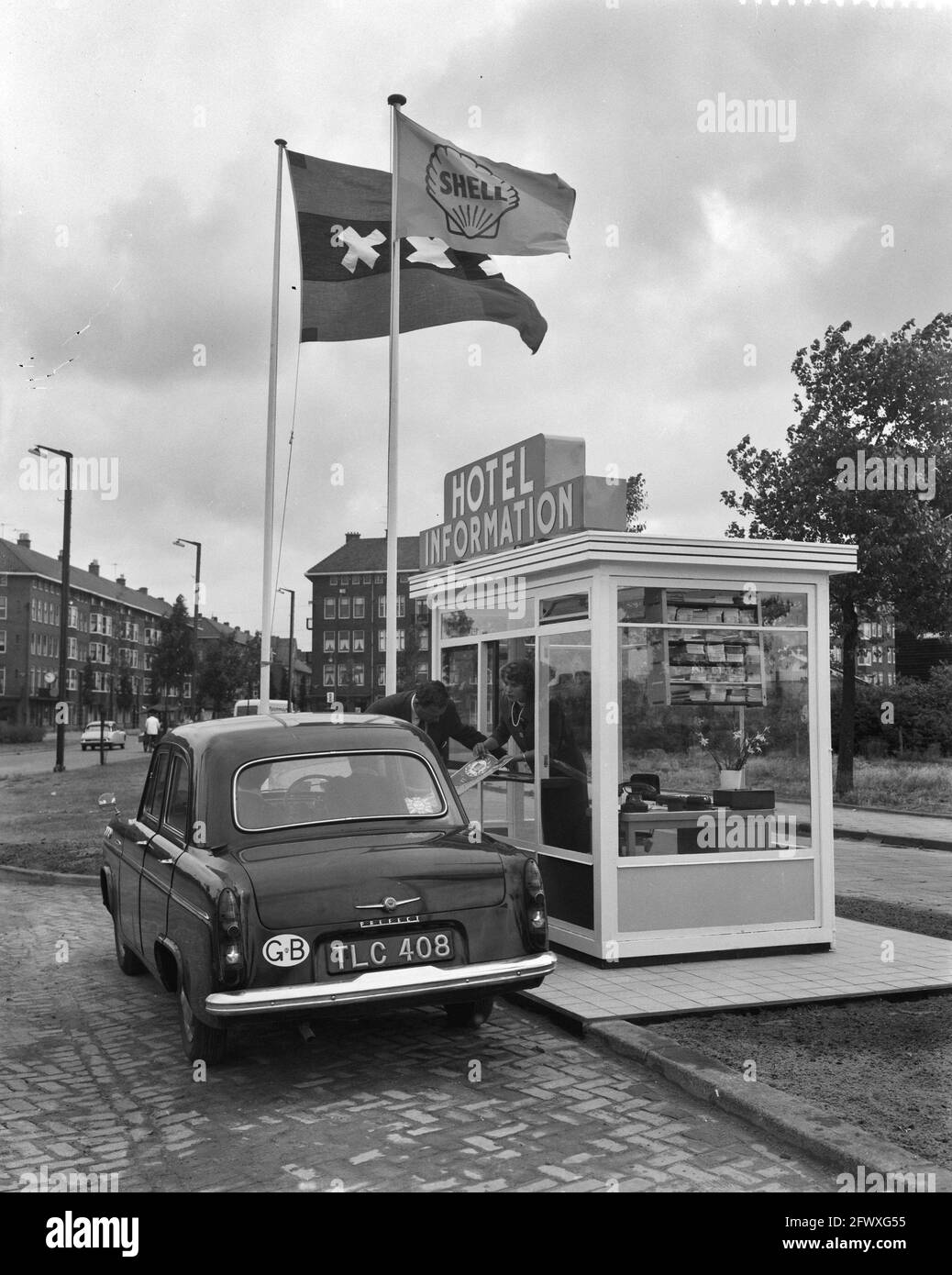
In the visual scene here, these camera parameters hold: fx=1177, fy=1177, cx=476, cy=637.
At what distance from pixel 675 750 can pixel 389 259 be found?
25.3ft

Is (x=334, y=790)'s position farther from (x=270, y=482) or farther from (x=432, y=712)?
(x=270, y=482)

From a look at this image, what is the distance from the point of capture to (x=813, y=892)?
842cm

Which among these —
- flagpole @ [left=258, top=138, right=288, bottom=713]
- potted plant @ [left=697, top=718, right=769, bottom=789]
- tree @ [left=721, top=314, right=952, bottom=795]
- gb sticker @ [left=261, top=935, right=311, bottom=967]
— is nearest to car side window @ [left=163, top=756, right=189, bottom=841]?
gb sticker @ [left=261, top=935, right=311, bottom=967]

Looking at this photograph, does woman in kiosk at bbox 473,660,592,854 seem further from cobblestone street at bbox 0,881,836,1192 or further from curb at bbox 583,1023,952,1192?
curb at bbox 583,1023,952,1192

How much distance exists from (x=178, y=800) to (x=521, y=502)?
3.87m

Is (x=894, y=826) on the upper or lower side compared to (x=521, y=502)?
lower

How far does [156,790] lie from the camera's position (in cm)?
716

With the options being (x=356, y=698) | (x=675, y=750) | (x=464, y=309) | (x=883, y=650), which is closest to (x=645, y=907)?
(x=675, y=750)

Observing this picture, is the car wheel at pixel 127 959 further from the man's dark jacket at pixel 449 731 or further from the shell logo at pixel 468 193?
the shell logo at pixel 468 193

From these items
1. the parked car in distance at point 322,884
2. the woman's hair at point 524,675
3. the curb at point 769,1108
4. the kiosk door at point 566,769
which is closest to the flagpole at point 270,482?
the woman's hair at point 524,675

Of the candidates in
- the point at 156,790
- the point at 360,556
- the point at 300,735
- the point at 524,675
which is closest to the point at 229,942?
the point at 300,735

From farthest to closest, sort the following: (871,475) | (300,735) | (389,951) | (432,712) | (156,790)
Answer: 1. (871,475)
2. (432,712)
3. (156,790)
4. (300,735)
5. (389,951)

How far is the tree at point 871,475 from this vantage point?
21828 millimetres
